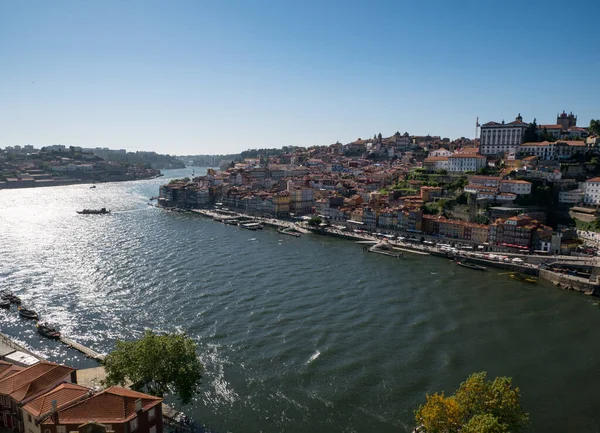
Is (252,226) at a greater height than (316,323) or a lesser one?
greater

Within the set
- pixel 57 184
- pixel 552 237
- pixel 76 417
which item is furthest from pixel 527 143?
pixel 57 184

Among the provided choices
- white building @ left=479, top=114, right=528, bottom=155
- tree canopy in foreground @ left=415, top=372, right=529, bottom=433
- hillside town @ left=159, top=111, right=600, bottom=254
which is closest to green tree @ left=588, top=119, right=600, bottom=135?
hillside town @ left=159, top=111, right=600, bottom=254

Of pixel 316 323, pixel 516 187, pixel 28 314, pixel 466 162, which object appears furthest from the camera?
pixel 466 162

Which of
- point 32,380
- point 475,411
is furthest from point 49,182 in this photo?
point 475,411

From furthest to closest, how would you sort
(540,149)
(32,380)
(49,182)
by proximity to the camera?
1. (49,182)
2. (540,149)
3. (32,380)

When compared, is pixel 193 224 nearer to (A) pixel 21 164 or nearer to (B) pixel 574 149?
(B) pixel 574 149

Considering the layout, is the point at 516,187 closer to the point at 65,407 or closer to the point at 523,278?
the point at 523,278

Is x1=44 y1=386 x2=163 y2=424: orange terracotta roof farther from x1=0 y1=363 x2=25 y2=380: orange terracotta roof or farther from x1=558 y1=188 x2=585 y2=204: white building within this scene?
x1=558 y1=188 x2=585 y2=204: white building
